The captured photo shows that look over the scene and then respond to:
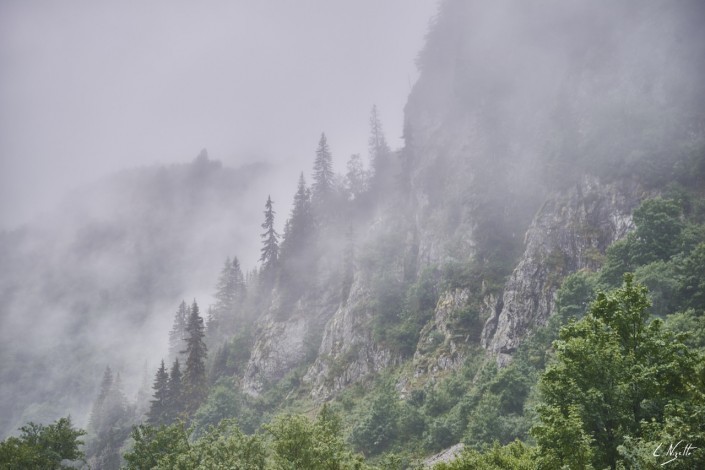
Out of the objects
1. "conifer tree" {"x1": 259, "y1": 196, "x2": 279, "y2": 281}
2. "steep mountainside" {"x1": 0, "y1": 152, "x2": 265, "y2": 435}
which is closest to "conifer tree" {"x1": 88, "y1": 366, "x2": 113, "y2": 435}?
"steep mountainside" {"x1": 0, "y1": 152, "x2": 265, "y2": 435}

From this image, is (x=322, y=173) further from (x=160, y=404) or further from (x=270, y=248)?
(x=160, y=404)

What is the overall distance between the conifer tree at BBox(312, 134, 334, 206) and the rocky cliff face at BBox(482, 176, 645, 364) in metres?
59.2

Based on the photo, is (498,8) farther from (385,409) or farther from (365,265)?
(385,409)

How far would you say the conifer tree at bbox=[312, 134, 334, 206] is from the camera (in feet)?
355

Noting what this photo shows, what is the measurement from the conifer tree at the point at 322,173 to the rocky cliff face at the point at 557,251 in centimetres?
5917

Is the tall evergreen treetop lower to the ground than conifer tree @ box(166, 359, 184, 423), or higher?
higher

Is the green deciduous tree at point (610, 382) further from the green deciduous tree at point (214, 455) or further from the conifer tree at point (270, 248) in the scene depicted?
the conifer tree at point (270, 248)

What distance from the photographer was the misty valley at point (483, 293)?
18328mm

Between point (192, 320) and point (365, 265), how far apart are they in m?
33.3

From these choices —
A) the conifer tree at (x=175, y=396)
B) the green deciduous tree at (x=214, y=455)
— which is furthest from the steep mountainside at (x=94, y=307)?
the green deciduous tree at (x=214, y=455)

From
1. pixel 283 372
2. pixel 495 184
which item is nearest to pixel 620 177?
pixel 495 184

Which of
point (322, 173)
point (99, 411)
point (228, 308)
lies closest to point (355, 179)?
point (322, 173)

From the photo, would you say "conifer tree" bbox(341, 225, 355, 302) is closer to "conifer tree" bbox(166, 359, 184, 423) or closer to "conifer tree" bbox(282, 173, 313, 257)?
"conifer tree" bbox(282, 173, 313, 257)

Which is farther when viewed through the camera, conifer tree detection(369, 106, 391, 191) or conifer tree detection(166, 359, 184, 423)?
conifer tree detection(369, 106, 391, 191)
